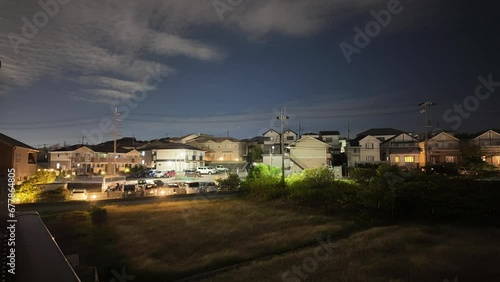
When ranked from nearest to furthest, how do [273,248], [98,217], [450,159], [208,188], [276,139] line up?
[273,248]
[98,217]
[208,188]
[450,159]
[276,139]

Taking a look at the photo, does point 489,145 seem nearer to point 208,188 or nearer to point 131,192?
point 208,188

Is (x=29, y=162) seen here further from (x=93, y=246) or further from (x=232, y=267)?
(x=232, y=267)

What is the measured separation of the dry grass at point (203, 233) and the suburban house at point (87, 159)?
2246cm

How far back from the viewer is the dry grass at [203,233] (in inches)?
408

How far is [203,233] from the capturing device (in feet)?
45.1

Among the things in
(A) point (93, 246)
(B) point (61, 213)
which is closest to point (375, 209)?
(A) point (93, 246)

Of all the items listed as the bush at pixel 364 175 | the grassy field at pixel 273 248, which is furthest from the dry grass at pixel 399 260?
the bush at pixel 364 175

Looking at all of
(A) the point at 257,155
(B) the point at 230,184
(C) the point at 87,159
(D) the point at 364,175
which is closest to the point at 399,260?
(D) the point at 364,175

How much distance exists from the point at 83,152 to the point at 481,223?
42954mm

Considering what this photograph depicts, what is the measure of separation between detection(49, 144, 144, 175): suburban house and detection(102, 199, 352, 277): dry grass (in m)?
22.5

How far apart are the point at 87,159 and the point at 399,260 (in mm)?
41649

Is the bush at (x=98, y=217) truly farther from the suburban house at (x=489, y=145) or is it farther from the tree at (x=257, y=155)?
the suburban house at (x=489, y=145)

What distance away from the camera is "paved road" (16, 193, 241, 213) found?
58.1 ft

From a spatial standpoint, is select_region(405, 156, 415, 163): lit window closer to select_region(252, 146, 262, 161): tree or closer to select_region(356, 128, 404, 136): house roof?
select_region(356, 128, 404, 136): house roof
